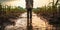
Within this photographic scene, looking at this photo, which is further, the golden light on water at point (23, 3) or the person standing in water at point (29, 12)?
the golden light on water at point (23, 3)

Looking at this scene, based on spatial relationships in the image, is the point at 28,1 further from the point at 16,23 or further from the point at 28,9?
the point at 16,23

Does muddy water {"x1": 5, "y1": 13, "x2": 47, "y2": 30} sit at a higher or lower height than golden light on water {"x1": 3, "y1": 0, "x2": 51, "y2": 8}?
lower

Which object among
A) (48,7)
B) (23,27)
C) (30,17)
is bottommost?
(23,27)

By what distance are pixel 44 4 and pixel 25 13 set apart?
30 cm

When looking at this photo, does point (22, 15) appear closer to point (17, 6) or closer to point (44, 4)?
point (17, 6)

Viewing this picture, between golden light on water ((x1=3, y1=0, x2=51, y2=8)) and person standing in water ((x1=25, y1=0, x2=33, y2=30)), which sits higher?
golden light on water ((x1=3, y1=0, x2=51, y2=8))

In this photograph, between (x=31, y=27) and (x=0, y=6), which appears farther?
(x=0, y=6)

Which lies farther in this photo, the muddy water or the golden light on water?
the golden light on water

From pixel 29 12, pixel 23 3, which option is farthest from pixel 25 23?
pixel 23 3

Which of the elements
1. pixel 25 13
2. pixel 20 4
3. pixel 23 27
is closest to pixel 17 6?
pixel 20 4

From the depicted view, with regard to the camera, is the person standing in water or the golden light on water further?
the golden light on water

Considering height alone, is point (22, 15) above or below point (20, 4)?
below

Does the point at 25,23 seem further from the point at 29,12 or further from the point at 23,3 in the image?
the point at 23,3

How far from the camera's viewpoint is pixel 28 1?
5.57 ft
